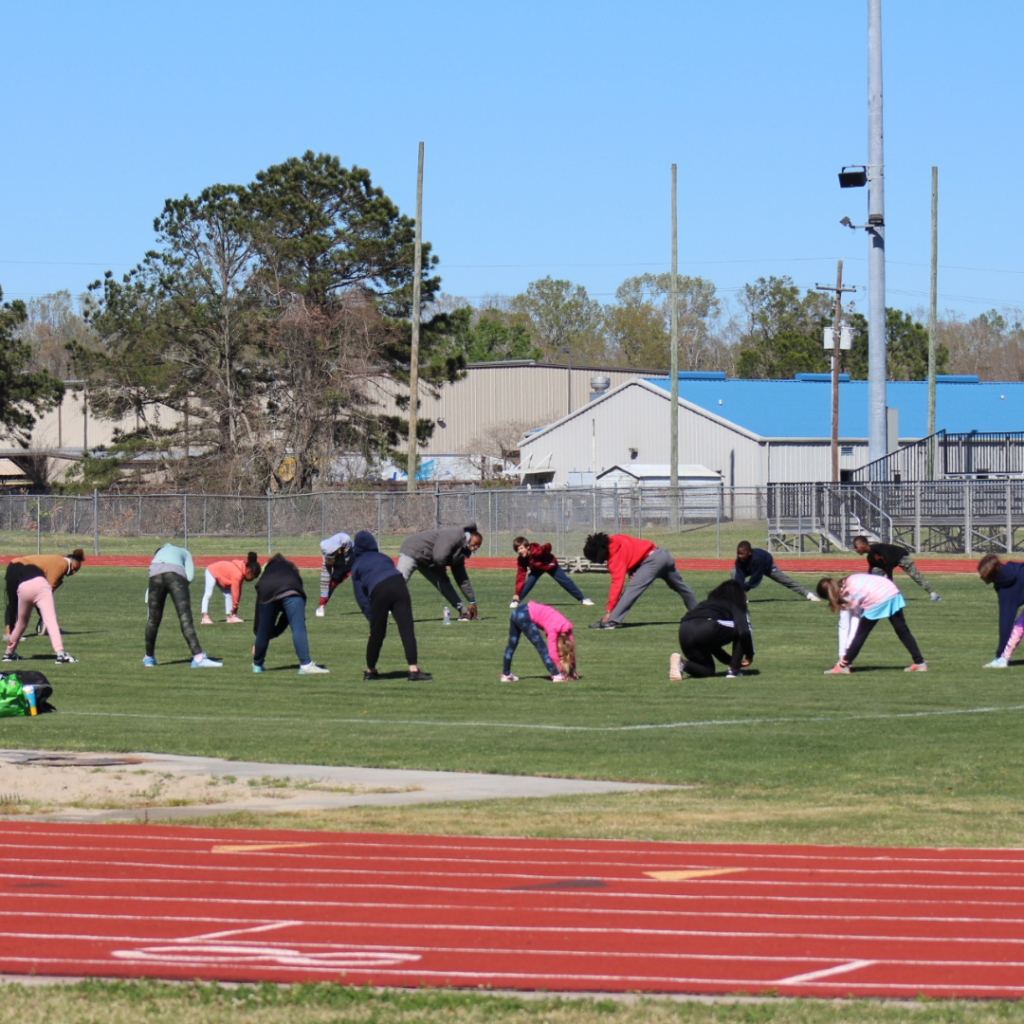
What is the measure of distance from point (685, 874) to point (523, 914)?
50.0 inches

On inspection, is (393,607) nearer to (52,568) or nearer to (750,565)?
(52,568)

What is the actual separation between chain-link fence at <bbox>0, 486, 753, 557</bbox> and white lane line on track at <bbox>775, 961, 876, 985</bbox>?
41.8m

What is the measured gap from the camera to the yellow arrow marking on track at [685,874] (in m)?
7.46

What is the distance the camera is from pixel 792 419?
242ft

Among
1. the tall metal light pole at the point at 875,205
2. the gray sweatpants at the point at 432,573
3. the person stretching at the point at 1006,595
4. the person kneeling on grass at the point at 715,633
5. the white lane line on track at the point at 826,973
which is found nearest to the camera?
the white lane line on track at the point at 826,973

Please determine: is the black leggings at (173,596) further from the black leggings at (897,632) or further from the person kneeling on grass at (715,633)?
the black leggings at (897,632)

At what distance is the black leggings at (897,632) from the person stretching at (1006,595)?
92 centimetres

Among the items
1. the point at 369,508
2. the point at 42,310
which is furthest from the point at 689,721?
the point at 42,310

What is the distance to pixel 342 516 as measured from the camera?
5328 cm

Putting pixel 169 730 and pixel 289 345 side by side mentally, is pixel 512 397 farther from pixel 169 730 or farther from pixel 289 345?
pixel 169 730

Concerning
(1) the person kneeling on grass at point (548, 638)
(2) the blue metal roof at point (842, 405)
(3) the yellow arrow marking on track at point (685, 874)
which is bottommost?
(3) the yellow arrow marking on track at point (685, 874)

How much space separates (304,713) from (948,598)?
58.3 feet

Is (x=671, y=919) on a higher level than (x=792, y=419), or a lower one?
lower

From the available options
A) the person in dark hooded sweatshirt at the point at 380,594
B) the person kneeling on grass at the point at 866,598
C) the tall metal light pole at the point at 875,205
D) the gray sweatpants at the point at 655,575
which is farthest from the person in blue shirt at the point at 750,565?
the tall metal light pole at the point at 875,205
